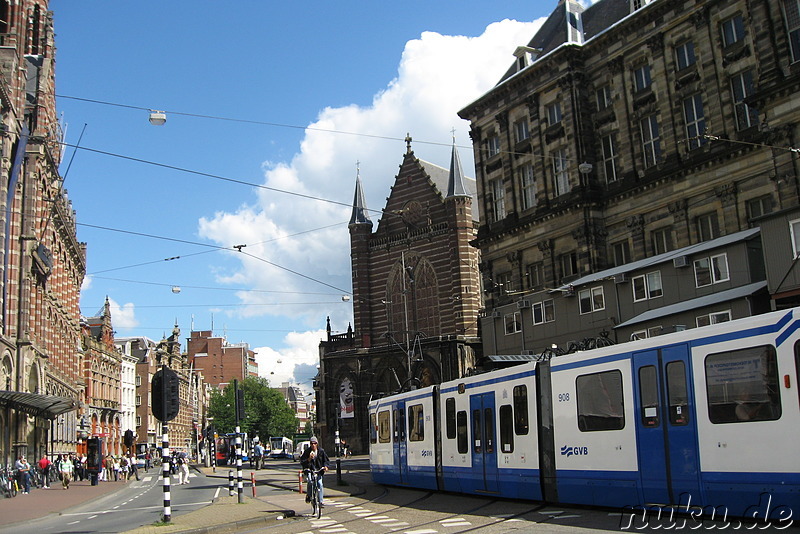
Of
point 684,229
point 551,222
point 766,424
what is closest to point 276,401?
point 551,222

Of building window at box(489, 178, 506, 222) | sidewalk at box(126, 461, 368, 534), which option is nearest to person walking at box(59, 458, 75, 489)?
sidewalk at box(126, 461, 368, 534)

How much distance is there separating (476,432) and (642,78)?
82.7 ft

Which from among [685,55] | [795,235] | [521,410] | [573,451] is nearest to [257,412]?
[685,55]

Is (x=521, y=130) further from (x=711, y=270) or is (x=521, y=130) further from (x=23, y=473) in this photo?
(x=23, y=473)

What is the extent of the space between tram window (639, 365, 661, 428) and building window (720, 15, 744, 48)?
25.1 m

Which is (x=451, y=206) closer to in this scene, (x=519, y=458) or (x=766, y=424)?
(x=519, y=458)

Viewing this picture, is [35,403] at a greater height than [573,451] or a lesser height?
greater

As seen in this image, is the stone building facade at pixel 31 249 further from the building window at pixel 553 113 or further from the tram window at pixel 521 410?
the building window at pixel 553 113

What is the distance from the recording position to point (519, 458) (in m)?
17.5

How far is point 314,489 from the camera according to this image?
61.6 ft

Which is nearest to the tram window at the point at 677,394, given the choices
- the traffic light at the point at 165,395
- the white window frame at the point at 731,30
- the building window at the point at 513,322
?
the traffic light at the point at 165,395

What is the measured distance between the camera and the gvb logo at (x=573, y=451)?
15.3 metres

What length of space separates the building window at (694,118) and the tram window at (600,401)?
77.3ft

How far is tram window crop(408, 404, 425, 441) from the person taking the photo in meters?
23.8
